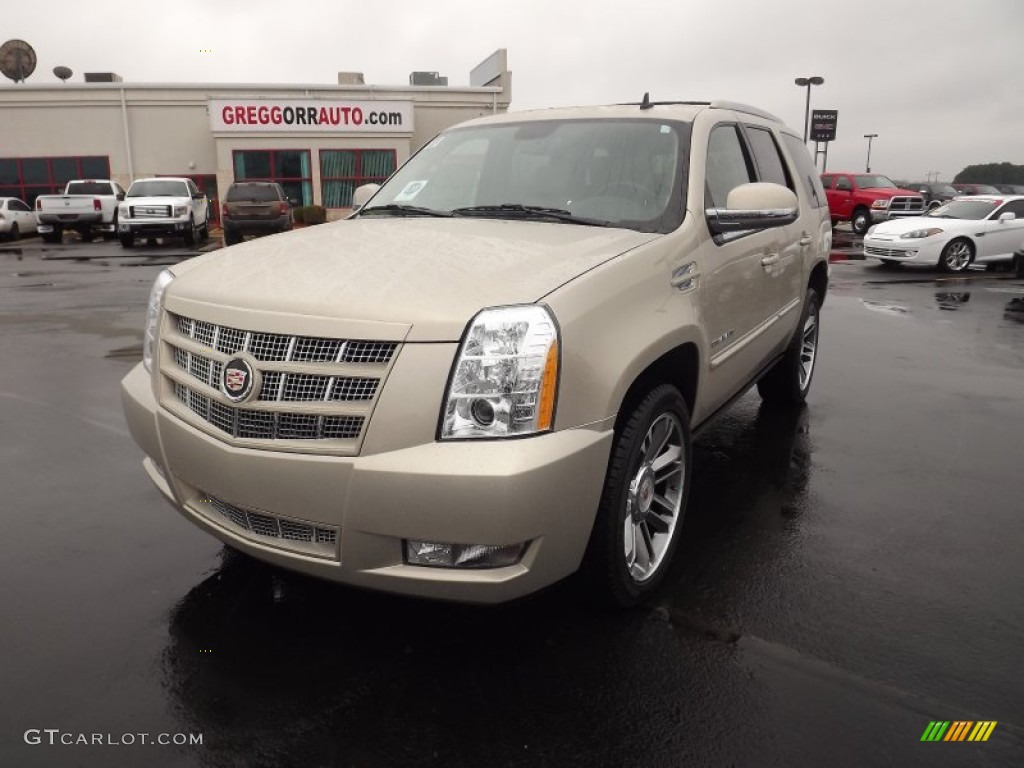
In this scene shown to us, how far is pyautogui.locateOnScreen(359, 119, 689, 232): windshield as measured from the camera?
3.52m

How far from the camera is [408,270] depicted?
2.73 metres

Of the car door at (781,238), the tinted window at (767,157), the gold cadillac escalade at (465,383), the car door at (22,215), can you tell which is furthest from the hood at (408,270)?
the car door at (22,215)

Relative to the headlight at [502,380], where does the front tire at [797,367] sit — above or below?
below

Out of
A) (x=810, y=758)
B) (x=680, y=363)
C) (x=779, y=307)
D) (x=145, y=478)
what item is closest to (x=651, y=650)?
(x=810, y=758)

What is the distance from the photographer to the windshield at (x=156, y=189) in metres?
22.8

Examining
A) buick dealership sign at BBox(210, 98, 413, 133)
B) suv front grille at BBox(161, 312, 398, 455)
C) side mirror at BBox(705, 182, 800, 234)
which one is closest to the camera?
suv front grille at BBox(161, 312, 398, 455)

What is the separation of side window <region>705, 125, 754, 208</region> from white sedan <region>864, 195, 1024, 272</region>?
13042 mm

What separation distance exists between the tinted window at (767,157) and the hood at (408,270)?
71.2 inches

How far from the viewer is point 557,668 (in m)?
2.68

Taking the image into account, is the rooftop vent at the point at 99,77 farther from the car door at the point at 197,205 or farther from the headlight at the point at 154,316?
the headlight at the point at 154,316

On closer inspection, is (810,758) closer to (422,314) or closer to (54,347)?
(422,314)

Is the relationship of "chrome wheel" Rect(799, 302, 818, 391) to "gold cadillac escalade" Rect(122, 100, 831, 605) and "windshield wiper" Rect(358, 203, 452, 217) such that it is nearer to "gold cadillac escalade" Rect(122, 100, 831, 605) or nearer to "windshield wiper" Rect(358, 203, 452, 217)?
"gold cadillac escalade" Rect(122, 100, 831, 605)

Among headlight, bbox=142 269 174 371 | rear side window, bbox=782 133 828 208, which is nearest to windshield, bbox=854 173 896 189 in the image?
rear side window, bbox=782 133 828 208

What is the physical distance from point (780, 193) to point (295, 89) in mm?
32172
